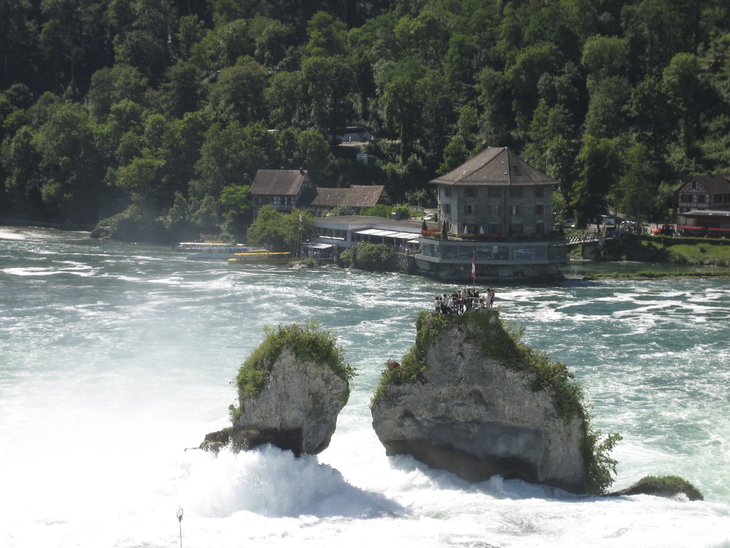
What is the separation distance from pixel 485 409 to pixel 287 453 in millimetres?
Result: 6367

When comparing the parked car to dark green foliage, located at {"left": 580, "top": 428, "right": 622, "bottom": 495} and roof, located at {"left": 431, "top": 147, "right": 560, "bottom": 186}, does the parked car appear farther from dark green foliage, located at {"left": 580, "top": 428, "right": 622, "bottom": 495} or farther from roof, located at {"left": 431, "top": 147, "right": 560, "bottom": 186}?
dark green foliage, located at {"left": 580, "top": 428, "right": 622, "bottom": 495}

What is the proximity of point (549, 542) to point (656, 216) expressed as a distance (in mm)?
81424

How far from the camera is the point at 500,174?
285 feet

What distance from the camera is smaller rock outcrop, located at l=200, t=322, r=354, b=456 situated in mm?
29938

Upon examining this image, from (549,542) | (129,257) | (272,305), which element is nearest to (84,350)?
(272,305)

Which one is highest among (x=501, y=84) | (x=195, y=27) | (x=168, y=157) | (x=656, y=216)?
(x=195, y=27)

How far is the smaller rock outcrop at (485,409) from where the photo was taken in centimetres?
2998

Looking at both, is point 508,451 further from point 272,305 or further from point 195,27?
point 195,27

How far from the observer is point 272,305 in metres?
68.9

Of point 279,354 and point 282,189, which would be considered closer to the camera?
point 279,354

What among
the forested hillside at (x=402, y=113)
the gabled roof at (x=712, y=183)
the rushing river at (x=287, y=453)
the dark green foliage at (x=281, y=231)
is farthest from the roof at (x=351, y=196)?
the gabled roof at (x=712, y=183)

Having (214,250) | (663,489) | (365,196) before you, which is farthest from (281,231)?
(663,489)

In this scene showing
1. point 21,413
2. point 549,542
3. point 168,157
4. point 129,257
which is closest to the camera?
point 549,542

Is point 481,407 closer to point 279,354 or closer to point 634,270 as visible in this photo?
Answer: point 279,354
